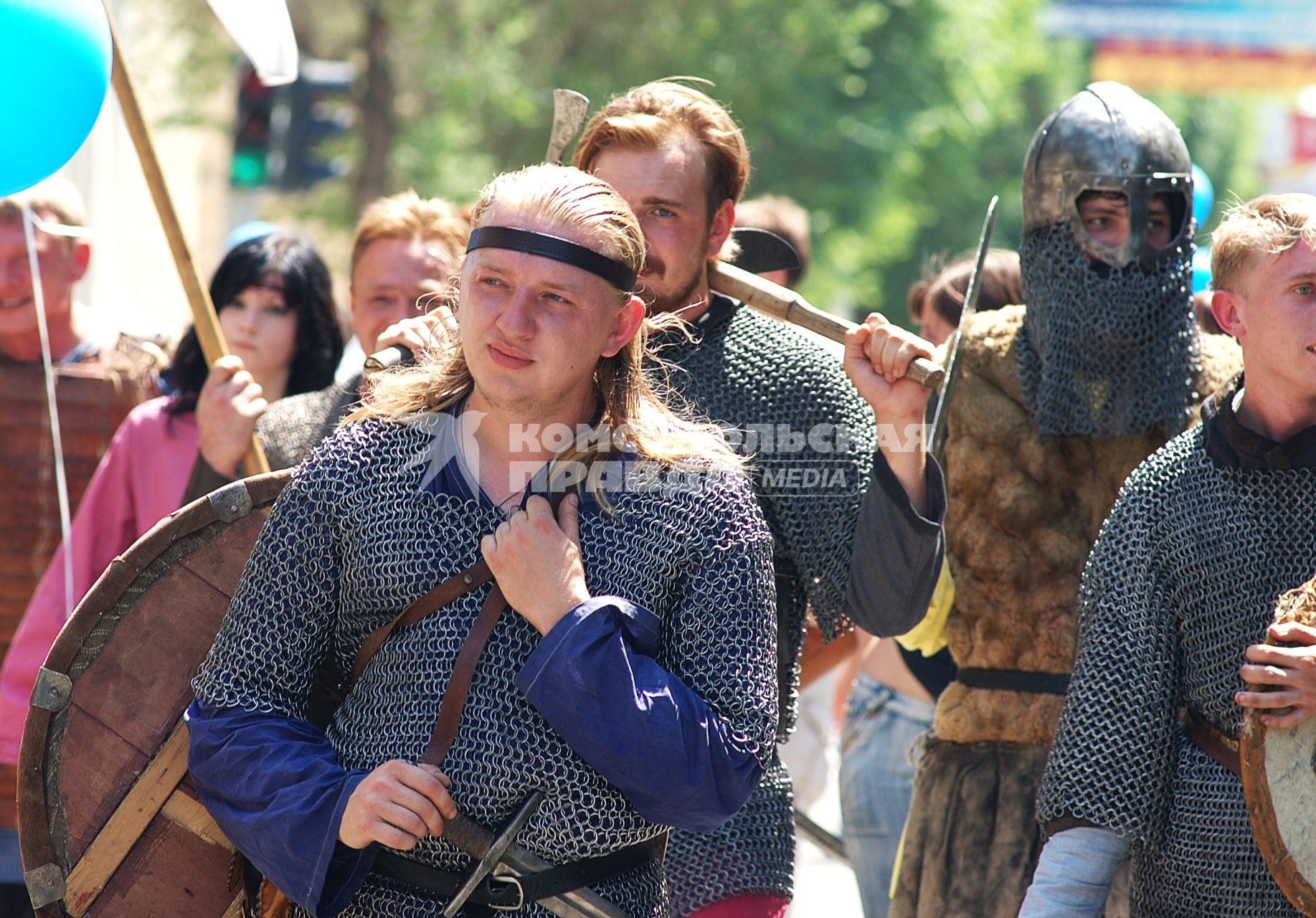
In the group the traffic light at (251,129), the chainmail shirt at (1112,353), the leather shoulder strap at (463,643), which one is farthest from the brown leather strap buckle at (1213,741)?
the traffic light at (251,129)

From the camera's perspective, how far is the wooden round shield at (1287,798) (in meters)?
2.61

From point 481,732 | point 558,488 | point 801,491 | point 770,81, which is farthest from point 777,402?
point 770,81

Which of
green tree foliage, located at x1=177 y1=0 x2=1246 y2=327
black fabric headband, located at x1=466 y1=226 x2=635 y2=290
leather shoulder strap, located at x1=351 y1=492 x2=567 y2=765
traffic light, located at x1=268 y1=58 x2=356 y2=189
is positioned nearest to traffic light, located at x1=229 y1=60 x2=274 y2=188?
traffic light, located at x1=268 y1=58 x2=356 y2=189

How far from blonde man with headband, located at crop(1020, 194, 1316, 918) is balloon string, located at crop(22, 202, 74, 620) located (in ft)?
7.46

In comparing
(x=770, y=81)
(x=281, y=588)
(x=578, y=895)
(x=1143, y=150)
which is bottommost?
(x=578, y=895)

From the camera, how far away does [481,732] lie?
7.58 ft

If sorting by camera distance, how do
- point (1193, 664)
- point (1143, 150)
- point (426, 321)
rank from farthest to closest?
point (1143, 150)
point (426, 321)
point (1193, 664)

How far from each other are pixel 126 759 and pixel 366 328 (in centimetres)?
206

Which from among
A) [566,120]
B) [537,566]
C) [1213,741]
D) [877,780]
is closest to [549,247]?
[537,566]

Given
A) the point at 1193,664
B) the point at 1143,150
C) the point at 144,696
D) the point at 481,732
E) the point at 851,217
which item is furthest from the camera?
the point at 851,217

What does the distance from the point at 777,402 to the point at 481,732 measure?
1.20 metres

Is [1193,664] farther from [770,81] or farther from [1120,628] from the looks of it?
[770,81]

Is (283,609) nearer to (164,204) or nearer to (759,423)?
(759,423)

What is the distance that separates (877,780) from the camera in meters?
4.48
